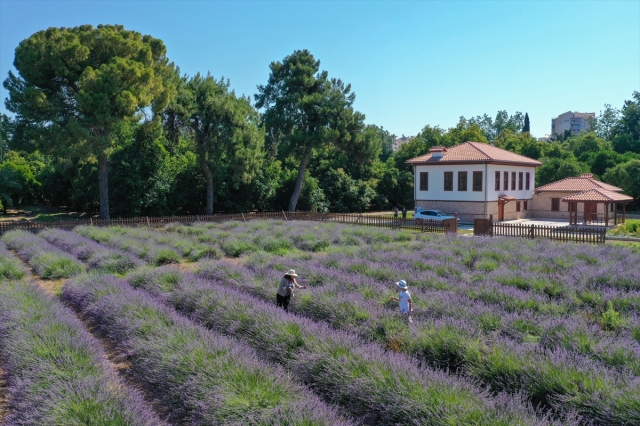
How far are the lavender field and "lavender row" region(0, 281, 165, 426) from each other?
0.62ft

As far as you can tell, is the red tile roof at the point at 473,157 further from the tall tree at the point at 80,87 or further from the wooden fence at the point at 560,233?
the tall tree at the point at 80,87

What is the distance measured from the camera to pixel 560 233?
22.0 m

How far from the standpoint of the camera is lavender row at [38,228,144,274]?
14898 mm

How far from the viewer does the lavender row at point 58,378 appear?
4.95m

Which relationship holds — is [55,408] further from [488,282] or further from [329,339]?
[488,282]

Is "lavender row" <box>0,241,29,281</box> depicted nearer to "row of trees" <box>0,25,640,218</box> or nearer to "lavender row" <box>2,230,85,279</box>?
"lavender row" <box>2,230,85,279</box>

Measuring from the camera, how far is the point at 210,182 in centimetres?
3497

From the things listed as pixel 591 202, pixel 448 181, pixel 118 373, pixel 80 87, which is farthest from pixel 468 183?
pixel 118 373

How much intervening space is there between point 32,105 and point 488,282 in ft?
87.1

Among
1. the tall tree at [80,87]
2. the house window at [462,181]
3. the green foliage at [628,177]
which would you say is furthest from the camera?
the green foliage at [628,177]

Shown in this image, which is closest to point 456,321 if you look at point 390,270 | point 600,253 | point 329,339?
point 329,339

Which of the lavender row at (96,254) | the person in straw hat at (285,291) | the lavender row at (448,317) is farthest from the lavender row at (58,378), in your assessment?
the lavender row at (96,254)

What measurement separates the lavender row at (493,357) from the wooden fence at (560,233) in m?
15.4

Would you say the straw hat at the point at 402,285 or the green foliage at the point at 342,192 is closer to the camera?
the straw hat at the point at 402,285
